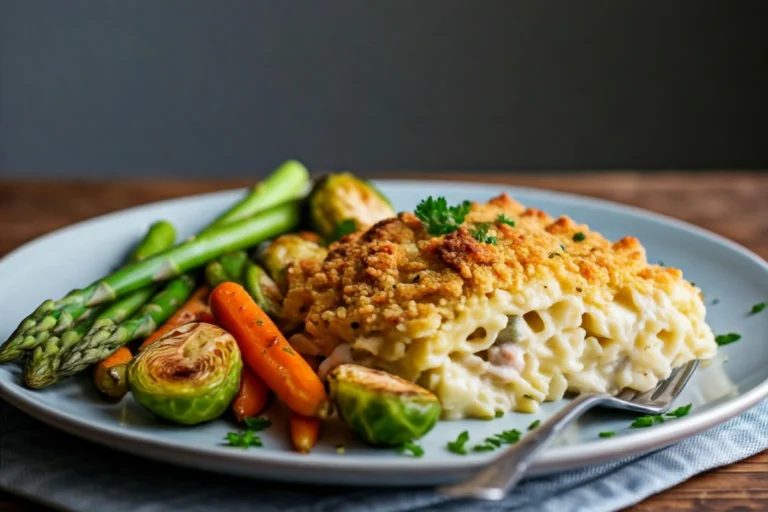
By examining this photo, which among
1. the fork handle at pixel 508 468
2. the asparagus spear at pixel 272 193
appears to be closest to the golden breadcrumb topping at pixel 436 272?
the fork handle at pixel 508 468

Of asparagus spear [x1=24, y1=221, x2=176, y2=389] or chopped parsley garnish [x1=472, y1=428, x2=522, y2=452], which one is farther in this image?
asparagus spear [x1=24, y1=221, x2=176, y2=389]

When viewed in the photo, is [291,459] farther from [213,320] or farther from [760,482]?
[760,482]

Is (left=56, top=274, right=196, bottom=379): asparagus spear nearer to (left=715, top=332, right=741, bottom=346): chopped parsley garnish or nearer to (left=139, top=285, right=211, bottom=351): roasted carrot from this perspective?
(left=139, top=285, right=211, bottom=351): roasted carrot

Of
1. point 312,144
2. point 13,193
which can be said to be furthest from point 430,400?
point 312,144

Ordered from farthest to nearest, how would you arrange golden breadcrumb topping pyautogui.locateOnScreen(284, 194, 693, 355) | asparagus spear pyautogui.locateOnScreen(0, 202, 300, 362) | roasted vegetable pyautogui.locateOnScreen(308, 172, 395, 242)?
roasted vegetable pyautogui.locateOnScreen(308, 172, 395, 242) → asparagus spear pyautogui.locateOnScreen(0, 202, 300, 362) → golden breadcrumb topping pyautogui.locateOnScreen(284, 194, 693, 355)

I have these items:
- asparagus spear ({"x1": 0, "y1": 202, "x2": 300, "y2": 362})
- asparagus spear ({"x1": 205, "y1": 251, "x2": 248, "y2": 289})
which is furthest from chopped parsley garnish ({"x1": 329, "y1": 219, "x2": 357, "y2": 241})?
asparagus spear ({"x1": 205, "y1": 251, "x2": 248, "y2": 289})

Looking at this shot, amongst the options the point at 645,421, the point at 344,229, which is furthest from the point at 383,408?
the point at 344,229

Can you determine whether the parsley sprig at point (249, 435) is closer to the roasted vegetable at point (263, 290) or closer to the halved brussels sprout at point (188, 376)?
the halved brussels sprout at point (188, 376)
